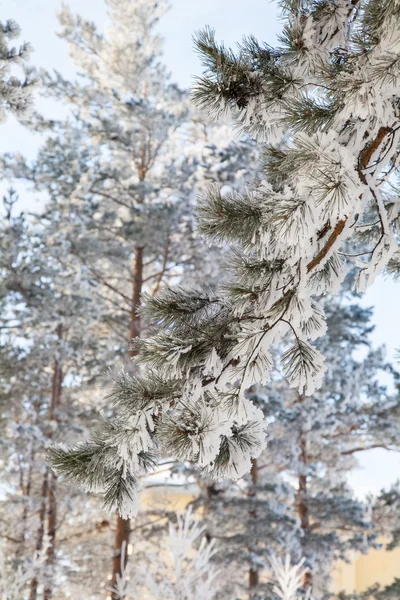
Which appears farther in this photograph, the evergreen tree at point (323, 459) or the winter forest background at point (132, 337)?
the evergreen tree at point (323, 459)

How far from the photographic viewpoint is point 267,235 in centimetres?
170

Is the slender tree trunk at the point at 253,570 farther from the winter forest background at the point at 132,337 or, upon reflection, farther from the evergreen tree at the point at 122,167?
the evergreen tree at the point at 122,167

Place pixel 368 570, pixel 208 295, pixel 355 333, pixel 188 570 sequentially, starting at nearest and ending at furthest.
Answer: pixel 208 295 < pixel 188 570 < pixel 355 333 < pixel 368 570

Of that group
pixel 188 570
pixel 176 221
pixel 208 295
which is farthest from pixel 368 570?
pixel 208 295

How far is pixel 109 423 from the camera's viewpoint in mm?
1797

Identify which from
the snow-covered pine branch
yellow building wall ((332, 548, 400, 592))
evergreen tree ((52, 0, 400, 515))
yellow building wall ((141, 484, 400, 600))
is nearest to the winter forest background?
the snow-covered pine branch

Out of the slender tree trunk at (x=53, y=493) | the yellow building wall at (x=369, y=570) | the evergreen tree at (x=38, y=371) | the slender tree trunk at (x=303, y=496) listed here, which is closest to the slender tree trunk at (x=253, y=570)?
the slender tree trunk at (x=303, y=496)

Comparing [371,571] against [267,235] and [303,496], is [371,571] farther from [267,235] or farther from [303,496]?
[267,235]

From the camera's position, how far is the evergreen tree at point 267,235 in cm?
156

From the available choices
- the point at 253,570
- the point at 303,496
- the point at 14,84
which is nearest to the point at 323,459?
the point at 303,496

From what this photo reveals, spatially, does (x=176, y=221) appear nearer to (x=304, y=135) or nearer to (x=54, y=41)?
(x=54, y=41)

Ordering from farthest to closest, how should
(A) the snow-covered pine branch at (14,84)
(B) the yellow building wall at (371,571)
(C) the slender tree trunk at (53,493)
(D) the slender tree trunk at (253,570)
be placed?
(B) the yellow building wall at (371,571) < (D) the slender tree trunk at (253,570) < (C) the slender tree trunk at (53,493) < (A) the snow-covered pine branch at (14,84)

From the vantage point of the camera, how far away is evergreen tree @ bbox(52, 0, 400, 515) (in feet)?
5.12

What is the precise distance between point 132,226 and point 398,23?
7435 millimetres
